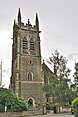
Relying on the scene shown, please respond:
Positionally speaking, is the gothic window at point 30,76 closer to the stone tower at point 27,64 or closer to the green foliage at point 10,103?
the stone tower at point 27,64

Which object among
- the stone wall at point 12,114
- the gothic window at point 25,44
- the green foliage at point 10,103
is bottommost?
the stone wall at point 12,114

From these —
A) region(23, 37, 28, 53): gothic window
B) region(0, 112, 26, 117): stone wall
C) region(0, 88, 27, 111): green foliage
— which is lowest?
region(0, 112, 26, 117): stone wall

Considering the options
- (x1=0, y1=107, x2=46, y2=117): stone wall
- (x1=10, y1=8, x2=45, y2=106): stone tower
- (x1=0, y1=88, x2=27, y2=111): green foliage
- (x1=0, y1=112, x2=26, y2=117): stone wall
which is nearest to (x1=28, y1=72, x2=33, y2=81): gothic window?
(x1=10, y1=8, x2=45, y2=106): stone tower

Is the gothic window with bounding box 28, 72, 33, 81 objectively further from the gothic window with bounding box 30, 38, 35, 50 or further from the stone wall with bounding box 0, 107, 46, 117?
the stone wall with bounding box 0, 107, 46, 117

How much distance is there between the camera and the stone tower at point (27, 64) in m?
59.0

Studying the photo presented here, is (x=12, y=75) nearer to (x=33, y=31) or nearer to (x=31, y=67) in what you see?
(x=31, y=67)

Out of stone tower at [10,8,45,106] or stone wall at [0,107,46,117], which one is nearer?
stone wall at [0,107,46,117]

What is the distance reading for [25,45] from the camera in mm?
63656

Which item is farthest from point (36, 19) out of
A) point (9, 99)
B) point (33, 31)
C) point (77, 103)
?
point (77, 103)

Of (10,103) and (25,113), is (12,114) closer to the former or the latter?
(10,103)

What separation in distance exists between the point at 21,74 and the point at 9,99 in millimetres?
21991

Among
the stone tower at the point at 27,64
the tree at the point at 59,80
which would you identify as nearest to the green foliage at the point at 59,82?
the tree at the point at 59,80

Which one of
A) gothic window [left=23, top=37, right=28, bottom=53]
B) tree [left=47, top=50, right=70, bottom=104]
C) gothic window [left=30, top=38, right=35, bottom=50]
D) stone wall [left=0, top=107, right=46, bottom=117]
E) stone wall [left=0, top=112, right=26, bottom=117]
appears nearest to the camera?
stone wall [left=0, top=112, right=26, bottom=117]

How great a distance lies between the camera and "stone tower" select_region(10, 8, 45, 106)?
58969 mm
